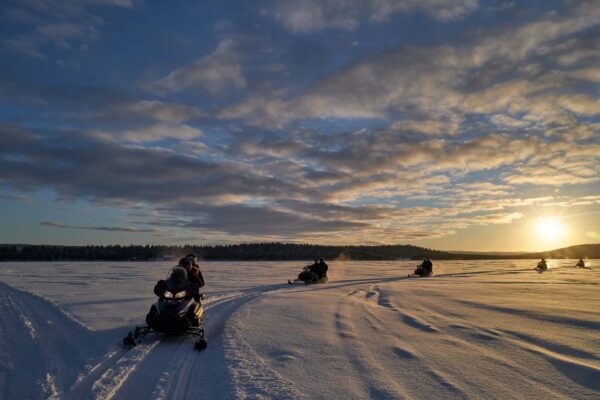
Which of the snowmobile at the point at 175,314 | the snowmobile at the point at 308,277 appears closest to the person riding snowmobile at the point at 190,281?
the snowmobile at the point at 175,314

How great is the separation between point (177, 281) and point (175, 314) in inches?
42.7

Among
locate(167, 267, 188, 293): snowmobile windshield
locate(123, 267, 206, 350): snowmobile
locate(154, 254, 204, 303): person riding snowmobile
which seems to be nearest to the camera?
locate(123, 267, 206, 350): snowmobile

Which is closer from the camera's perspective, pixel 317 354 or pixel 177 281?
pixel 317 354

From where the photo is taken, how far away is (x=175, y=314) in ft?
28.6

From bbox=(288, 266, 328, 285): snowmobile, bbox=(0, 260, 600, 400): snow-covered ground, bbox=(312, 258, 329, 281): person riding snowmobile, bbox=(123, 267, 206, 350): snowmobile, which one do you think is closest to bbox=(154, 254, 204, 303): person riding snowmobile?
bbox=(123, 267, 206, 350): snowmobile

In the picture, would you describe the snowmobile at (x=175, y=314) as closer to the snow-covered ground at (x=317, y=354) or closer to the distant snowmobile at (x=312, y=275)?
the snow-covered ground at (x=317, y=354)

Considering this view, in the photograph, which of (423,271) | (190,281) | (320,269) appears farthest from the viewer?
(423,271)

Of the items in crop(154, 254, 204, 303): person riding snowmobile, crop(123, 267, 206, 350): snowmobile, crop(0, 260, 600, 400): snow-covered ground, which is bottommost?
crop(0, 260, 600, 400): snow-covered ground

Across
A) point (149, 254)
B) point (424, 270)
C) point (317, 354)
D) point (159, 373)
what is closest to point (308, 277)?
point (424, 270)

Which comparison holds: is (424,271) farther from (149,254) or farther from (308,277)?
(149,254)

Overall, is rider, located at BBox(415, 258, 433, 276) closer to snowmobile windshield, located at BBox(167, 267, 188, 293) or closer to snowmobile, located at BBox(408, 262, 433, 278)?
snowmobile, located at BBox(408, 262, 433, 278)

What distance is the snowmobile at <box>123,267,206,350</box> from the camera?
8594 mm

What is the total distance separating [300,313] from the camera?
1205 centimetres

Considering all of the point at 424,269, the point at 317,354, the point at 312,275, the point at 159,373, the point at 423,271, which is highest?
the point at 424,269
